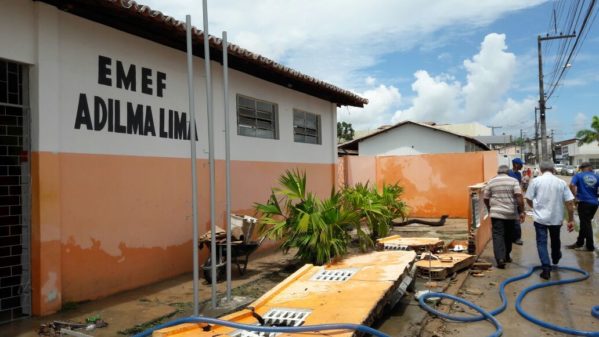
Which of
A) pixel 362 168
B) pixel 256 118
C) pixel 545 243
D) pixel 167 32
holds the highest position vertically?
pixel 167 32

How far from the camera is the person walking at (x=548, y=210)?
694cm

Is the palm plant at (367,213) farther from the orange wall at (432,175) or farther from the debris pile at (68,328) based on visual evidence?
the orange wall at (432,175)

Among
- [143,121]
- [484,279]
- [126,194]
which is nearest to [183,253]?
[126,194]

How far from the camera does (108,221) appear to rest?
619 cm

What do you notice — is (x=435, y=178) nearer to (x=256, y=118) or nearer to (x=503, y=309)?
(x=256, y=118)

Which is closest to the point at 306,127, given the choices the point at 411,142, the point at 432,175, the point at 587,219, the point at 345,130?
the point at 587,219

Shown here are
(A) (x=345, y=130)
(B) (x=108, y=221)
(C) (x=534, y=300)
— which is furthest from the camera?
(A) (x=345, y=130)

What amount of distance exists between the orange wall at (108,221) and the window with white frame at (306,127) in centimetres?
319

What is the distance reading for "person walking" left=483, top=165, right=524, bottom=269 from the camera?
301 inches

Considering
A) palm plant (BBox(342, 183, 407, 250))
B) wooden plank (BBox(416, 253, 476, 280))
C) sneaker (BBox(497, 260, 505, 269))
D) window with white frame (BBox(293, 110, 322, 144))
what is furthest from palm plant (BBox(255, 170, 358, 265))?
window with white frame (BBox(293, 110, 322, 144))

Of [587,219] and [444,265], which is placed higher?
[587,219]

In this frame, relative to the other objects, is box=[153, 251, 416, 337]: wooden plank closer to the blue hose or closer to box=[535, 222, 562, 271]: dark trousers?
the blue hose

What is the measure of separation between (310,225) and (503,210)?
3.31 m

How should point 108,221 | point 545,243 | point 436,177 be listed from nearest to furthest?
point 108,221
point 545,243
point 436,177
